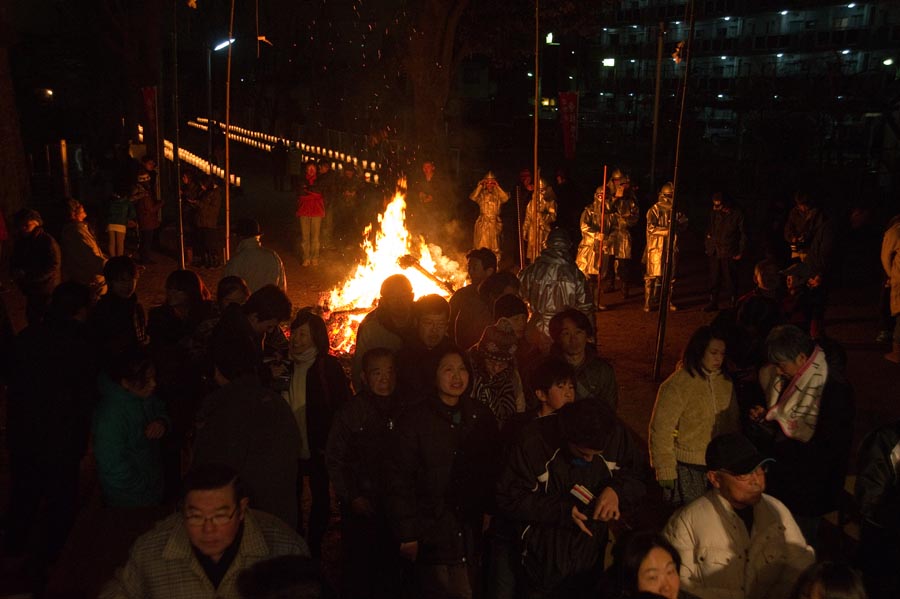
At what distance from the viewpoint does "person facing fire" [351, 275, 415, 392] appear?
5695 mm

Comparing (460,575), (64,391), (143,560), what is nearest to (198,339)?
(64,391)

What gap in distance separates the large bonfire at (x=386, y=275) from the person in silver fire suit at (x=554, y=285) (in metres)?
2.09

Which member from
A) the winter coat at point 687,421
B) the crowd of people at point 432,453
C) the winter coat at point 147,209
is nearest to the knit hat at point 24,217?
the crowd of people at point 432,453

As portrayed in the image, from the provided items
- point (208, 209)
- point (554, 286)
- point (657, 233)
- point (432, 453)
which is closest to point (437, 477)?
point (432, 453)

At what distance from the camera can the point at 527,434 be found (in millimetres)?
3955

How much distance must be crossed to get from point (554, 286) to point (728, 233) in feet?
18.0

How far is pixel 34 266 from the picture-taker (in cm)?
855

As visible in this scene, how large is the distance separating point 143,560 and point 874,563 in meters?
3.32

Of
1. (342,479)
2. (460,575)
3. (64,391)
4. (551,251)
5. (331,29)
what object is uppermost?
(331,29)

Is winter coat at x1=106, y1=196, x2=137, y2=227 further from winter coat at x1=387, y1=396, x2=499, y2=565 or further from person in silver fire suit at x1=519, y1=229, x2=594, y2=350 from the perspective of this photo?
winter coat at x1=387, y1=396, x2=499, y2=565

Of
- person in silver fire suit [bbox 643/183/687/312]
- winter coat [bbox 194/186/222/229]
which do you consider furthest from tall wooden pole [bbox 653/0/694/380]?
winter coat [bbox 194/186/222/229]

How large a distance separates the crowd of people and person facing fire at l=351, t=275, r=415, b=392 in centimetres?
2

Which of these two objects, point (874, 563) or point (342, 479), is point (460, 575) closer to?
point (342, 479)

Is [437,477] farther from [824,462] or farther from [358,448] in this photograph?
[824,462]
